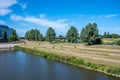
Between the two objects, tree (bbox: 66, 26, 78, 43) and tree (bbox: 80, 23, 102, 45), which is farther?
tree (bbox: 66, 26, 78, 43)

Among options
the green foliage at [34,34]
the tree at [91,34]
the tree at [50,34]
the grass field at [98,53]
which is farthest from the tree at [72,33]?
the green foliage at [34,34]

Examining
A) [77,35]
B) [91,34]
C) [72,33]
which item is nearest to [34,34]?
[72,33]

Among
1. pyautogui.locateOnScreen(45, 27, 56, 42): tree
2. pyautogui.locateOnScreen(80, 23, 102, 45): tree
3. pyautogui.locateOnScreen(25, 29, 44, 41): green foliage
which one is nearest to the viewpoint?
pyautogui.locateOnScreen(80, 23, 102, 45): tree

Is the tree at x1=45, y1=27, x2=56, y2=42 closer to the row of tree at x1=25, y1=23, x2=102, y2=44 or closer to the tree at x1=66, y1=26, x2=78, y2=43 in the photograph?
the row of tree at x1=25, y1=23, x2=102, y2=44

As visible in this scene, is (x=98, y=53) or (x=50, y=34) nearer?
(x=98, y=53)

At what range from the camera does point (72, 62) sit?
47406 millimetres

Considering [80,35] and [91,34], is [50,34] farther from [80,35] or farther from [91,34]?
[91,34]

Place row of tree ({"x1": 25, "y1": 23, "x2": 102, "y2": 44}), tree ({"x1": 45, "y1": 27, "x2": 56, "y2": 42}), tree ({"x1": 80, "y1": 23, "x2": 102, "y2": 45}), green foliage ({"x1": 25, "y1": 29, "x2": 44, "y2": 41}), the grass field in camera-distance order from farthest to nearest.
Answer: green foliage ({"x1": 25, "y1": 29, "x2": 44, "y2": 41}), tree ({"x1": 45, "y1": 27, "x2": 56, "y2": 42}), row of tree ({"x1": 25, "y1": 23, "x2": 102, "y2": 44}), tree ({"x1": 80, "y1": 23, "x2": 102, "y2": 45}), the grass field

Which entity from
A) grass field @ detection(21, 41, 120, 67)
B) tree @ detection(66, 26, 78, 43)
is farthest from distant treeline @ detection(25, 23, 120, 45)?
grass field @ detection(21, 41, 120, 67)

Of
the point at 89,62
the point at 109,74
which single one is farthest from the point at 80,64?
the point at 109,74

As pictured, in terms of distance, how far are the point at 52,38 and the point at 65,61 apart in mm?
81752

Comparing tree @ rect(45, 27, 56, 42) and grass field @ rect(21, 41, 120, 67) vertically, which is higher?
tree @ rect(45, 27, 56, 42)

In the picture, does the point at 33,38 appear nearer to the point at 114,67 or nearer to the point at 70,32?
the point at 70,32

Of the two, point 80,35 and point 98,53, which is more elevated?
A: point 80,35
